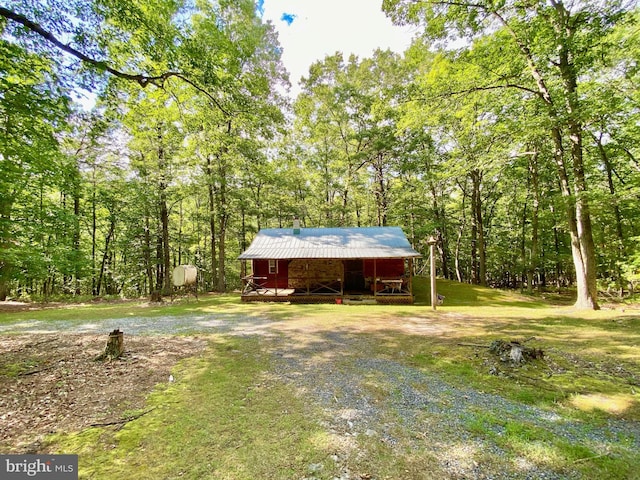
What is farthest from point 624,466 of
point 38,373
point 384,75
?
point 384,75

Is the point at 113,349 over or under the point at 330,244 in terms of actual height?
under

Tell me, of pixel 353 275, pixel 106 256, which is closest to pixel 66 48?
pixel 353 275

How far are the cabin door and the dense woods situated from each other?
6134mm

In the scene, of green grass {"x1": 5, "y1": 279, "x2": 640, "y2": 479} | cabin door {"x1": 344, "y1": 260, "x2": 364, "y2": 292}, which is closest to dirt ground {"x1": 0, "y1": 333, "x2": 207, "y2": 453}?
green grass {"x1": 5, "y1": 279, "x2": 640, "y2": 479}

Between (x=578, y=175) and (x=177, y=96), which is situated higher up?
(x=177, y=96)

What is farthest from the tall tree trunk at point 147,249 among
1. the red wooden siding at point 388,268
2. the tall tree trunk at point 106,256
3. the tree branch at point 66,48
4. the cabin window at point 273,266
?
the tree branch at point 66,48

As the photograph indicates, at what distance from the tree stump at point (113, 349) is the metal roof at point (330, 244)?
25.9 feet

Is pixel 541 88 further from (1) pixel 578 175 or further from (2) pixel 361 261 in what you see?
(2) pixel 361 261

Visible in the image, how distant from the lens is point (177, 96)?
7031 millimetres

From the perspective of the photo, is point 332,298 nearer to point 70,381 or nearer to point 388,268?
point 388,268

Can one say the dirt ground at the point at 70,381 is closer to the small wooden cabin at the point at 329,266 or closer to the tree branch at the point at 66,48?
the tree branch at the point at 66,48

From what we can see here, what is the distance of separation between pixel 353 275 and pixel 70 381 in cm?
1255

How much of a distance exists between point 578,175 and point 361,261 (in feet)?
30.6

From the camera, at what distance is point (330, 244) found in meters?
14.5
